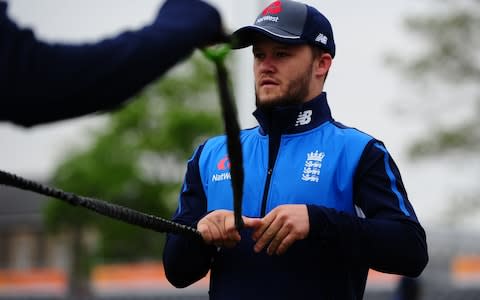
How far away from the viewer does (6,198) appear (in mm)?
57469

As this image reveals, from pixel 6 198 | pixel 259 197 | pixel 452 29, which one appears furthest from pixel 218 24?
pixel 6 198

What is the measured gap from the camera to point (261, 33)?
3.41 metres

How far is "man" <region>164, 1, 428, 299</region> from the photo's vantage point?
10.4 feet

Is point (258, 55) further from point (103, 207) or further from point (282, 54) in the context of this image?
point (103, 207)

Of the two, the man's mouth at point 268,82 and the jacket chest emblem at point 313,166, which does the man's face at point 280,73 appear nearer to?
the man's mouth at point 268,82

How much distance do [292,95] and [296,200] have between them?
0.40m

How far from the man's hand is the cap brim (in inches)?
23.8

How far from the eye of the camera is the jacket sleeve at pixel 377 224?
10.3 feet

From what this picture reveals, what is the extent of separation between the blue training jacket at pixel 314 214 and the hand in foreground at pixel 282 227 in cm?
4

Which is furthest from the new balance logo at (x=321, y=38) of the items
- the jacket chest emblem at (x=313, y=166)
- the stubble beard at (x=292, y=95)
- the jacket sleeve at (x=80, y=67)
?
the jacket sleeve at (x=80, y=67)

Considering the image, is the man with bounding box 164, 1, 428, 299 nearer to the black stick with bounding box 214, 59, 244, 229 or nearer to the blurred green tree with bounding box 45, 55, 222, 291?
the black stick with bounding box 214, 59, 244, 229

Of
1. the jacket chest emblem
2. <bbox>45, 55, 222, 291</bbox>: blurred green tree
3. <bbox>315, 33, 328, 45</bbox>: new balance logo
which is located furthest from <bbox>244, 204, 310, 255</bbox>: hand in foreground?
<bbox>45, 55, 222, 291</bbox>: blurred green tree

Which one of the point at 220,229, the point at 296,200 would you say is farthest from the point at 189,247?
the point at 296,200

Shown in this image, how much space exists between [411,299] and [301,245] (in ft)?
17.0
